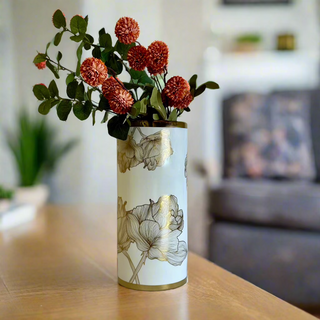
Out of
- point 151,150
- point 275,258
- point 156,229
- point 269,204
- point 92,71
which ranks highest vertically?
point 92,71

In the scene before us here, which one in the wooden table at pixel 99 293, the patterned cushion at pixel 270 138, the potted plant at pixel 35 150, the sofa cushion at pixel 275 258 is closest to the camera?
the wooden table at pixel 99 293

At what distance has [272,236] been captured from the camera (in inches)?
67.4

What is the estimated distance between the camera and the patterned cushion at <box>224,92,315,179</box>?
2096 mm

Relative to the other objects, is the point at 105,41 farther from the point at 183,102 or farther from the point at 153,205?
the point at 153,205

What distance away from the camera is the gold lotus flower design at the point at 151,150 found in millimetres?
570

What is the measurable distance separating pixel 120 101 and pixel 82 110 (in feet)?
0.19

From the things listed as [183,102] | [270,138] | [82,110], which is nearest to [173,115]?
[183,102]

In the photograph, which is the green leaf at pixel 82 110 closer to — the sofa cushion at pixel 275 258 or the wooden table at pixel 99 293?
the wooden table at pixel 99 293

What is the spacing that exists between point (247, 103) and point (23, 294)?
1.83 meters

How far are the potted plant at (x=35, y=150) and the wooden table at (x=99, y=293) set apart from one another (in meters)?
1.60

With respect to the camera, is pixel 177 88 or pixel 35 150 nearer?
pixel 177 88

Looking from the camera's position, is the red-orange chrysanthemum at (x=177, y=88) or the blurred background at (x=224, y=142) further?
the blurred background at (x=224, y=142)

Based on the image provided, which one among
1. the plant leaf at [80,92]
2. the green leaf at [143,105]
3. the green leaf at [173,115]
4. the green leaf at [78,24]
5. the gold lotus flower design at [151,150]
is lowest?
the gold lotus flower design at [151,150]

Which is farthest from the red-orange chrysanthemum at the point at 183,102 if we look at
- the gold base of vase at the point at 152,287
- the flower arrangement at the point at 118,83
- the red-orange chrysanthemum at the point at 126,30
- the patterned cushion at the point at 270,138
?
the patterned cushion at the point at 270,138
